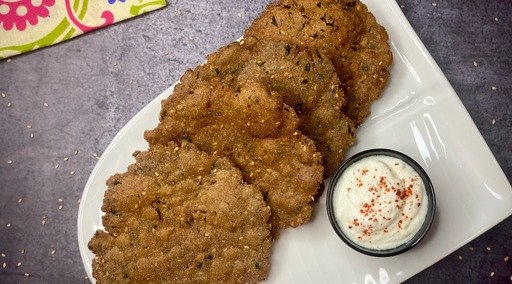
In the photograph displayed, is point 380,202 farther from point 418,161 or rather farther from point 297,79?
point 297,79

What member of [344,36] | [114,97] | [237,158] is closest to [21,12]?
[114,97]

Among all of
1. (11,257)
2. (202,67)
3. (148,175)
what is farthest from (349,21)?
(11,257)

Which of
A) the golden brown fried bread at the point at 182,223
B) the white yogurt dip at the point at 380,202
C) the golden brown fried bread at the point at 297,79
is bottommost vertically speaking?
the golden brown fried bread at the point at 182,223

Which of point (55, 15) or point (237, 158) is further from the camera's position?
point (55, 15)

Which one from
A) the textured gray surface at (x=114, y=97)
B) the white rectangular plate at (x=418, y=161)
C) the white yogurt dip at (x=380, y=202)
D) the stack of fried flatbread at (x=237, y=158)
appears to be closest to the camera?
the white yogurt dip at (x=380, y=202)

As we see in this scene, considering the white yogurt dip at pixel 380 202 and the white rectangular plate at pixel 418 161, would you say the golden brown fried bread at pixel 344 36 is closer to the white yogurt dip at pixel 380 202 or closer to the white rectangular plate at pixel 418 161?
the white rectangular plate at pixel 418 161

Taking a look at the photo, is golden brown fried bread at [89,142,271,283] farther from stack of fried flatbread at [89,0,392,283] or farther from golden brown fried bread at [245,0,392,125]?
golden brown fried bread at [245,0,392,125]

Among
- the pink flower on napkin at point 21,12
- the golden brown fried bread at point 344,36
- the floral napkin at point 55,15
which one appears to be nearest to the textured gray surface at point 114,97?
the floral napkin at point 55,15
